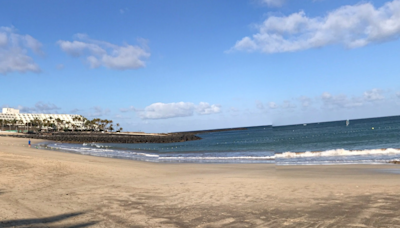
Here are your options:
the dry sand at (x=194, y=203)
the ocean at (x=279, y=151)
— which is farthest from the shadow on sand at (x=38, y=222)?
the ocean at (x=279, y=151)

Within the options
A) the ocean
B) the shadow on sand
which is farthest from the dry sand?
the ocean

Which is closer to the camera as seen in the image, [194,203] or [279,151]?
[194,203]

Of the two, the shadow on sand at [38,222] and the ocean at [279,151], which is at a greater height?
the shadow on sand at [38,222]

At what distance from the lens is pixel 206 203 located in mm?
8828

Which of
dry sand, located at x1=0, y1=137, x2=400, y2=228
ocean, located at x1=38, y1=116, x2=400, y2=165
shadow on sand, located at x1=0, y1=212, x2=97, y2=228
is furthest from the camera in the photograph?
ocean, located at x1=38, y1=116, x2=400, y2=165

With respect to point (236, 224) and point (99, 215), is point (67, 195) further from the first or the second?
point (236, 224)

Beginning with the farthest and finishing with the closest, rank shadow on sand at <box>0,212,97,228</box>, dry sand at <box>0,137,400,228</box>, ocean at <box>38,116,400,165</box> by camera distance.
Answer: ocean at <box>38,116,400,165</box>, dry sand at <box>0,137,400,228</box>, shadow on sand at <box>0,212,97,228</box>

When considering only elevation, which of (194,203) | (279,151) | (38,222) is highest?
(38,222)

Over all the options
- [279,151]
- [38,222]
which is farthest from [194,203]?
[279,151]

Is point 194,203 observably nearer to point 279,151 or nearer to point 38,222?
point 38,222

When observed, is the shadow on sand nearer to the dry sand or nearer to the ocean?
the dry sand

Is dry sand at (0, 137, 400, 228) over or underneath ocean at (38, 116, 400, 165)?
over

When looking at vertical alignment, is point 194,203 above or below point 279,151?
above

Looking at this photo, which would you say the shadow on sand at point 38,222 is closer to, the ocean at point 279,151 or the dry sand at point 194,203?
the dry sand at point 194,203
